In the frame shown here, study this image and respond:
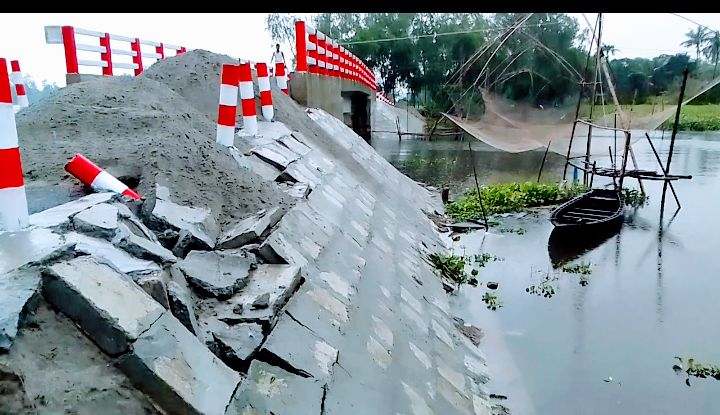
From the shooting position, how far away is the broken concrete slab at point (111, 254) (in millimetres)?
2557

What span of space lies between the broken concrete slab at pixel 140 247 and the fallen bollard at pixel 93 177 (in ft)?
2.68

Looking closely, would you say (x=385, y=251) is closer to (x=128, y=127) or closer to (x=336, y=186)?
(x=336, y=186)

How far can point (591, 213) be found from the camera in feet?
42.5

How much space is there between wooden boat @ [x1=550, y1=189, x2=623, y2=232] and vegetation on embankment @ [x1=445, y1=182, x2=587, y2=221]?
1903mm

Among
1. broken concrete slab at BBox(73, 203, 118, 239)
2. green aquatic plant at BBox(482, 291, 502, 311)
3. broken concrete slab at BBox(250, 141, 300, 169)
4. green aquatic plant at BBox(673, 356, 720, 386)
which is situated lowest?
green aquatic plant at BBox(673, 356, 720, 386)

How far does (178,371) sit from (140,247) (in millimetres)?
943

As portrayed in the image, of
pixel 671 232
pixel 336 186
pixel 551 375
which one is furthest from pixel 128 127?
pixel 671 232

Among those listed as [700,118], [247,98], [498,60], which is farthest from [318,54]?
[700,118]

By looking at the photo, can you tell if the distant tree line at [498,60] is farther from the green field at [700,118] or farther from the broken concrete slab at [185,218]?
the green field at [700,118]

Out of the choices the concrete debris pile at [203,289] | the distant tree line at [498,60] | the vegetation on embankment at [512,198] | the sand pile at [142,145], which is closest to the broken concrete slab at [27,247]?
the concrete debris pile at [203,289]

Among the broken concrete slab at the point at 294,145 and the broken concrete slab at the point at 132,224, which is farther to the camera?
the broken concrete slab at the point at 294,145

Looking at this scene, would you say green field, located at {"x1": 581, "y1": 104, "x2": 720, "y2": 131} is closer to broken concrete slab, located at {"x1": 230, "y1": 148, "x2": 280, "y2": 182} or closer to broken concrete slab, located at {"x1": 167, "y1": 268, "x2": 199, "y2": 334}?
broken concrete slab, located at {"x1": 230, "y1": 148, "x2": 280, "y2": 182}

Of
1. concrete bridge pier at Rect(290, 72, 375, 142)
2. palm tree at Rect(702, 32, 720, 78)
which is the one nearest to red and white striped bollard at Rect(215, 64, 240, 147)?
concrete bridge pier at Rect(290, 72, 375, 142)

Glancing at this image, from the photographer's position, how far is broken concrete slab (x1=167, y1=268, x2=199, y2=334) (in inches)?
104
